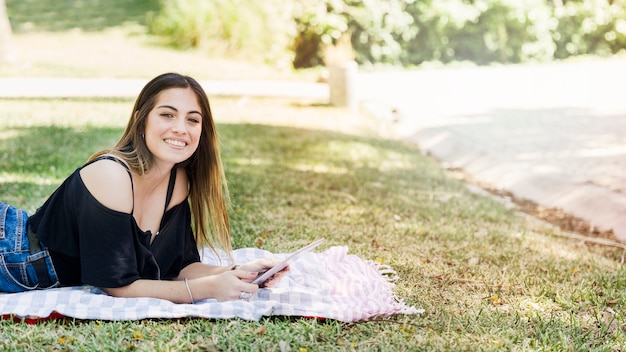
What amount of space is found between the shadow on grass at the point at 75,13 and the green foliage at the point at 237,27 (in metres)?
3.84

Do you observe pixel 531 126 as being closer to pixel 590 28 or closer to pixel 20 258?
pixel 20 258

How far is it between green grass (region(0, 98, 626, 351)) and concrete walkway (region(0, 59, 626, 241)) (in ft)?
1.98

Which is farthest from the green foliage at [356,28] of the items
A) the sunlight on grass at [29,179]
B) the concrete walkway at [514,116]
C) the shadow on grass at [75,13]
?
the sunlight on grass at [29,179]

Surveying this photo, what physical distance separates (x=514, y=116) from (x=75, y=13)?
1580cm

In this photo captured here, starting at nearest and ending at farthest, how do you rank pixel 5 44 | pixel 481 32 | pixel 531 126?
1. pixel 531 126
2. pixel 5 44
3. pixel 481 32

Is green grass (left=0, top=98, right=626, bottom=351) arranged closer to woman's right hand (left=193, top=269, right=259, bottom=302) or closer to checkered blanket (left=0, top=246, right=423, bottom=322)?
checkered blanket (left=0, top=246, right=423, bottom=322)

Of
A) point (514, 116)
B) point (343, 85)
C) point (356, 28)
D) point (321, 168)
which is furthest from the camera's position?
point (356, 28)

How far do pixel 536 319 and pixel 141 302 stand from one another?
1754 mm

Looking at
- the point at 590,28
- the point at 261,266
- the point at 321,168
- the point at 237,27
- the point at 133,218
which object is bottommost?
the point at 321,168

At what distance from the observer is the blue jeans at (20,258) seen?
3.31 meters

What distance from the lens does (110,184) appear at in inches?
A: 123

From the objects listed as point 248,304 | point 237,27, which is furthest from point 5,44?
point 248,304

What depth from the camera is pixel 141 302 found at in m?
3.28

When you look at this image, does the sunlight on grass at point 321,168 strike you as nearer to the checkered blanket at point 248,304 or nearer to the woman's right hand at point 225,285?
the checkered blanket at point 248,304
